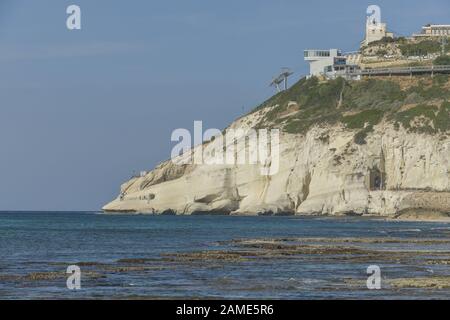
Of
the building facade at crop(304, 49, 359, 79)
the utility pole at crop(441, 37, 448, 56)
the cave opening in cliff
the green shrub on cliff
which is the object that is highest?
the utility pole at crop(441, 37, 448, 56)

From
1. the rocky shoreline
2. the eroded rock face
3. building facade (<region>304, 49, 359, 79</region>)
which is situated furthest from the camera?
building facade (<region>304, 49, 359, 79</region>)

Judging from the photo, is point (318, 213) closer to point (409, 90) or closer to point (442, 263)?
point (409, 90)

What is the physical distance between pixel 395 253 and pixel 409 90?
3401 inches

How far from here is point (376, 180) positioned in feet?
371

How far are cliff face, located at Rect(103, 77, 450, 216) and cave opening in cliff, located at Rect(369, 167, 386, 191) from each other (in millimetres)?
104

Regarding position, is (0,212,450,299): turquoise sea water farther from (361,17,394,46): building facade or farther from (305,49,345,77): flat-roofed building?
(361,17,394,46): building facade

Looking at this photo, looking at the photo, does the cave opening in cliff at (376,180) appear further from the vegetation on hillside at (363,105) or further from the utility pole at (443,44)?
the utility pole at (443,44)

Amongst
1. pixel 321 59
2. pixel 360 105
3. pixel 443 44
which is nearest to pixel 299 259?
pixel 360 105

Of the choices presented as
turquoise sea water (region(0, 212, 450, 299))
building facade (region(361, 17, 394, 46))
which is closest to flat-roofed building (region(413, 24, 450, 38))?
building facade (region(361, 17, 394, 46))

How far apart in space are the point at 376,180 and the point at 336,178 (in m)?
4.25

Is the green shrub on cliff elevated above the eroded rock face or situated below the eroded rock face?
above

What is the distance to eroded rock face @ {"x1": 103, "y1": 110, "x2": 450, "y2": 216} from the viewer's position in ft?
355

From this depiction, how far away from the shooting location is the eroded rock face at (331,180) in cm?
10812

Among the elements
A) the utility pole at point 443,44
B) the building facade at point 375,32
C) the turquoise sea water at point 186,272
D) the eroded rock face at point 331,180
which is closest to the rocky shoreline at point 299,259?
the turquoise sea water at point 186,272
